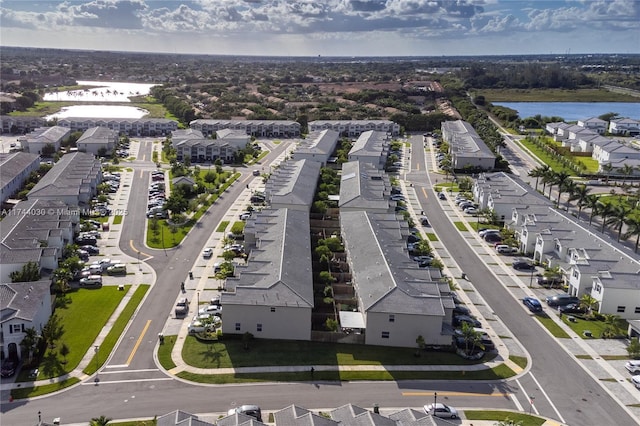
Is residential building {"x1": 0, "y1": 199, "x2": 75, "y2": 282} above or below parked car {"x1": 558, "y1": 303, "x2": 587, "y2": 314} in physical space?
above

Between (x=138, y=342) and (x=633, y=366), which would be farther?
(x=138, y=342)

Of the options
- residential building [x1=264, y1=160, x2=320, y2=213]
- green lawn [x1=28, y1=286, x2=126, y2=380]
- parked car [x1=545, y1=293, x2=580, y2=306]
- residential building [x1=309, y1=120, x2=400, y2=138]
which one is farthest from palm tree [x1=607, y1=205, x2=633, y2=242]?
residential building [x1=309, y1=120, x2=400, y2=138]

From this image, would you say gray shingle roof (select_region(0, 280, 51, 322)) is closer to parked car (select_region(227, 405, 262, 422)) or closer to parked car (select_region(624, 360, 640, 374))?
parked car (select_region(227, 405, 262, 422))

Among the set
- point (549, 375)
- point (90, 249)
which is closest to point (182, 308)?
point (90, 249)

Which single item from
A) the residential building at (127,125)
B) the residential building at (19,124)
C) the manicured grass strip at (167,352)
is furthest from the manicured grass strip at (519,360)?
the residential building at (19,124)

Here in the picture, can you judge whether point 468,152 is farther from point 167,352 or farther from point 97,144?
point 167,352

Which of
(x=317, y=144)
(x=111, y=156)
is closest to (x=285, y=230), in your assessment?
(x=317, y=144)

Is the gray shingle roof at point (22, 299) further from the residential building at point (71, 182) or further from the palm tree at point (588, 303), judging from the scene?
the palm tree at point (588, 303)
